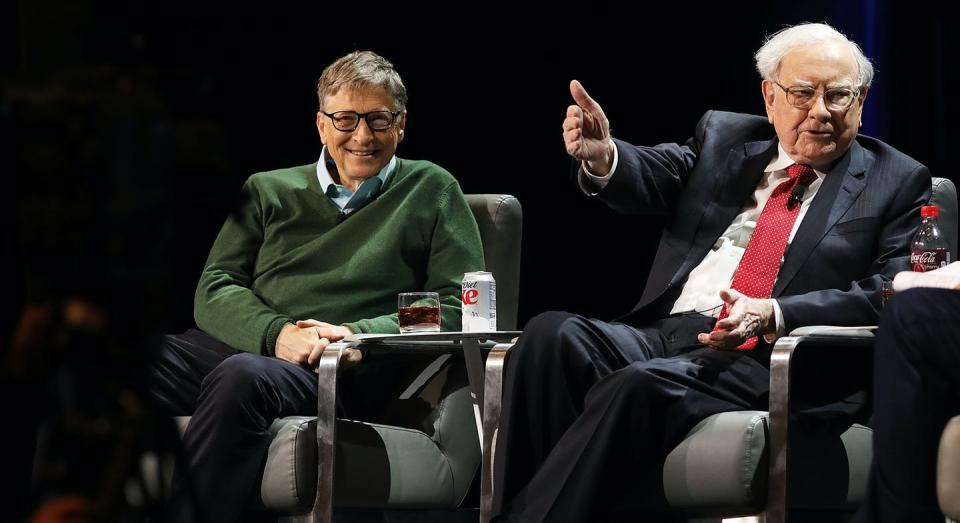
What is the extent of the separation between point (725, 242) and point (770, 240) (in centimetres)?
14

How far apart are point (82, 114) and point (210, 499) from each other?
156 cm

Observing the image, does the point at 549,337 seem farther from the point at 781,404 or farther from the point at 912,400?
the point at 912,400

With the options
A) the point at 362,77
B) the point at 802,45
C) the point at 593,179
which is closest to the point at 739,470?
the point at 593,179

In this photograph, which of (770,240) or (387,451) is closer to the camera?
(387,451)

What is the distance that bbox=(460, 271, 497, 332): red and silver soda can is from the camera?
2.82m

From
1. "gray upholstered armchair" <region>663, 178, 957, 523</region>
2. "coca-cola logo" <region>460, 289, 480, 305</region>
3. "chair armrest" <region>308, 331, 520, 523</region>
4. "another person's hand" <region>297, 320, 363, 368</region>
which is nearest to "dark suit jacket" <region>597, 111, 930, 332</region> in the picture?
"gray upholstered armchair" <region>663, 178, 957, 523</region>

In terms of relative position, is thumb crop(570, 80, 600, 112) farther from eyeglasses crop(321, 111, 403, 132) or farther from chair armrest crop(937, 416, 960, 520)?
chair armrest crop(937, 416, 960, 520)

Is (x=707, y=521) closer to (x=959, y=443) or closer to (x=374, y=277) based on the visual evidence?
(x=959, y=443)

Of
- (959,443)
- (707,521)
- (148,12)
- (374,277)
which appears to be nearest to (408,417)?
(374,277)

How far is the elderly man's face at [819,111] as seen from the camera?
2850 mm

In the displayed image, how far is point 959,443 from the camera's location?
6.80 ft

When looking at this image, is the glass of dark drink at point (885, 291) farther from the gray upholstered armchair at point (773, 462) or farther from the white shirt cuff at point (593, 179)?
the white shirt cuff at point (593, 179)

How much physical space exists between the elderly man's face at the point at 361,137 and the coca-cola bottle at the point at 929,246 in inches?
50.1

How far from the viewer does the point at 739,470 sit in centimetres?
229
